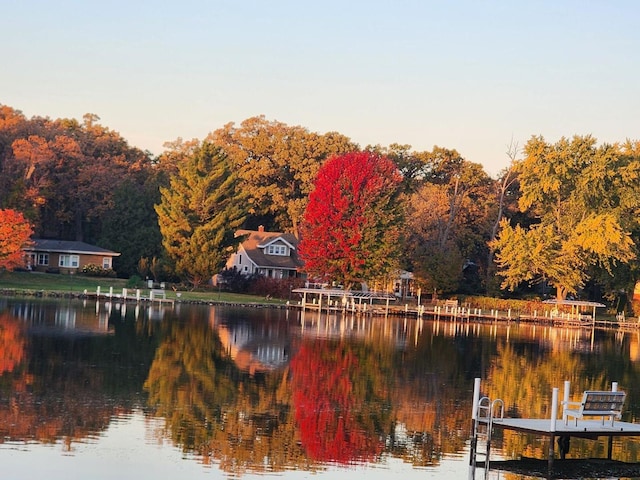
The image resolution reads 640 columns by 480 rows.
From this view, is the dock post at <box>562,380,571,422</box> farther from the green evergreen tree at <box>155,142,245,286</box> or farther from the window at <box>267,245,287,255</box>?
the window at <box>267,245,287,255</box>

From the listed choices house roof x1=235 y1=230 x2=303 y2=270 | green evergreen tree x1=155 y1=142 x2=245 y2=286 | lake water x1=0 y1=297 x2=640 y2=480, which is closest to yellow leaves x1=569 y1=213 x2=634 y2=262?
lake water x1=0 y1=297 x2=640 y2=480

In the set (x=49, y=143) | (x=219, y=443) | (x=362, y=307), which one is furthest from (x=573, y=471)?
(x=49, y=143)

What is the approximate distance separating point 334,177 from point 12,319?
37.5m

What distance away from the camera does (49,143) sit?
97.8 metres

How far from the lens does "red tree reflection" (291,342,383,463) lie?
2466 cm

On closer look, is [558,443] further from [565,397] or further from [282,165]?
[282,165]

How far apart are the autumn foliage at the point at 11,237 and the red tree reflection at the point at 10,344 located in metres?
27.9

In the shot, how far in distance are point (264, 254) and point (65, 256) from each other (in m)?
18.1

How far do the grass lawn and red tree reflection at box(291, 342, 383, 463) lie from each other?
38.6 m

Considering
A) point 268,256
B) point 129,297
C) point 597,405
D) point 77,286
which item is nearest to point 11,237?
point 77,286

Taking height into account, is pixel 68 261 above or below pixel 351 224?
below

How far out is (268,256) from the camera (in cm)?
10375

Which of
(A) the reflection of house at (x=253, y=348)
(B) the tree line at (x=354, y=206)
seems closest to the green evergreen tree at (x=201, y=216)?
(B) the tree line at (x=354, y=206)

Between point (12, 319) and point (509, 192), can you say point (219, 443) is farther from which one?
point (509, 192)
